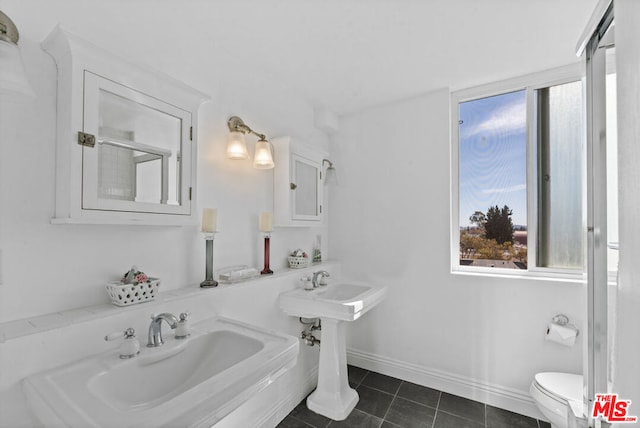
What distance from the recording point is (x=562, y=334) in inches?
67.0

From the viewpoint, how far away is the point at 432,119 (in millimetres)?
2201

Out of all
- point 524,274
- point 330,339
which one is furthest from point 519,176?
point 330,339

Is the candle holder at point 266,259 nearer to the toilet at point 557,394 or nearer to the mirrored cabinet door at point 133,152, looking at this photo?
the mirrored cabinet door at point 133,152

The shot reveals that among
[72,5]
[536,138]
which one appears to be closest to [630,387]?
[536,138]

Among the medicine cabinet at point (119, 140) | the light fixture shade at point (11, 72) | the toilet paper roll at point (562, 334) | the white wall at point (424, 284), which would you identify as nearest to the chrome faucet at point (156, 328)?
the medicine cabinet at point (119, 140)

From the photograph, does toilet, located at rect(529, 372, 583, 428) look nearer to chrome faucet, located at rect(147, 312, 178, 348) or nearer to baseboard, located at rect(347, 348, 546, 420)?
baseboard, located at rect(347, 348, 546, 420)

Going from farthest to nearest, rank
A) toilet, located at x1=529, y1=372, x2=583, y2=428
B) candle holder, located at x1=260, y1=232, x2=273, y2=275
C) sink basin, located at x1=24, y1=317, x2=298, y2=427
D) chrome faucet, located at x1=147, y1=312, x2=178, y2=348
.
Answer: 1. candle holder, located at x1=260, y1=232, x2=273, y2=275
2. toilet, located at x1=529, y1=372, x2=583, y2=428
3. chrome faucet, located at x1=147, y1=312, x2=178, y2=348
4. sink basin, located at x1=24, y1=317, x2=298, y2=427

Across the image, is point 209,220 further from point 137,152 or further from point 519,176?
point 519,176

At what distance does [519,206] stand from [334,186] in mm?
1408

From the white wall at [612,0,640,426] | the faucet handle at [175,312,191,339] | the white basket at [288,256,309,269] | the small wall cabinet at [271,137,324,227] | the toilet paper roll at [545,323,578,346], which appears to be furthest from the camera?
the white basket at [288,256,309,269]

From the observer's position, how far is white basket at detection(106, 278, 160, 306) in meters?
1.08

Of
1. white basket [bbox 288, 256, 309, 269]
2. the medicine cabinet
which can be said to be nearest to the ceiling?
the medicine cabinet

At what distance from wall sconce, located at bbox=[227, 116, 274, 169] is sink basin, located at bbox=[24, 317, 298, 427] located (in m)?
0.86

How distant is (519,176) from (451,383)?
1539mm
